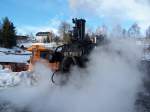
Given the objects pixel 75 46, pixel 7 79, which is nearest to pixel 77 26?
pixel 75 46

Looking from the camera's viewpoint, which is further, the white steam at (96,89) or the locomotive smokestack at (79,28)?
the locomotive smokestack at (79,28)

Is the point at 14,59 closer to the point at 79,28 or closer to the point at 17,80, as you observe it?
the point at 17,80

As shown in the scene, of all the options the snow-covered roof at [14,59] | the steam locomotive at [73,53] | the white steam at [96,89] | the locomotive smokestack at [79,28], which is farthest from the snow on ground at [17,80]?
the snow-covered roof at [14,59]

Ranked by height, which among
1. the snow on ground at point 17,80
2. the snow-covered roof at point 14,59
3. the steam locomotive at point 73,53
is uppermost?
the steam locomotive at point 73,53

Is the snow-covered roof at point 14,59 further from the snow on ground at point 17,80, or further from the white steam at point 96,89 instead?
the white steam at point 96,89

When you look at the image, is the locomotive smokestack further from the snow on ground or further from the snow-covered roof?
the snow-covered roof

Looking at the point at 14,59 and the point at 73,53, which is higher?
the point at 73,53

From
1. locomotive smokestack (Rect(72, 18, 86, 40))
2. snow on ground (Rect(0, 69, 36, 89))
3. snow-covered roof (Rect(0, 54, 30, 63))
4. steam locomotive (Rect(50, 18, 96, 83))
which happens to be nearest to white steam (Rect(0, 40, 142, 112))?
steam locomotive (Rect(50, 18, 96, 83))

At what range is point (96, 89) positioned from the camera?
1042 centimetres

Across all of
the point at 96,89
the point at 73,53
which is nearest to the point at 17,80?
the point at 73,53

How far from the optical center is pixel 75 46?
38.7ft

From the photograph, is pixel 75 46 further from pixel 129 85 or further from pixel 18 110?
pixel 18 110

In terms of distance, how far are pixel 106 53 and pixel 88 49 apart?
0.83 m

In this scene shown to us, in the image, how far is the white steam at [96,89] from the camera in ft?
29.2
